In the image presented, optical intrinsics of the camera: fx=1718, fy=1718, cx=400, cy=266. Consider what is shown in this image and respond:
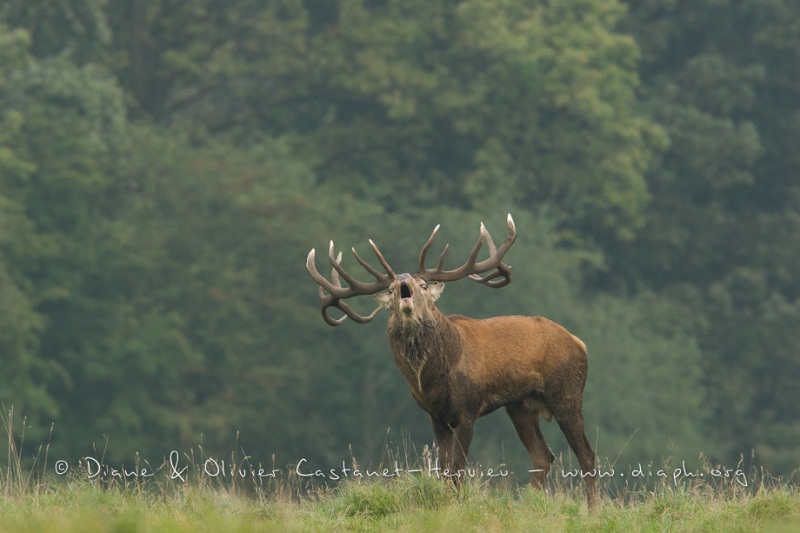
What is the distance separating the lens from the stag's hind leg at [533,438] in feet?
40.8

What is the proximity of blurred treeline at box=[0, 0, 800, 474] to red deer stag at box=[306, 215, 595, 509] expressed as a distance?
1910 centimetres

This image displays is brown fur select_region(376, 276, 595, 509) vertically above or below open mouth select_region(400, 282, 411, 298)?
below

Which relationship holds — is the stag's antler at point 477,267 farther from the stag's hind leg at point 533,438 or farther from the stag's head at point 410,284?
the stag's hind leg at point 533,438

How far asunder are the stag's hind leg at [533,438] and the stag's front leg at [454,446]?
702mm

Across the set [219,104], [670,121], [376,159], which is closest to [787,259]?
[670,121]

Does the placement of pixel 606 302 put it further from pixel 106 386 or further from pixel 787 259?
pixel 106 386

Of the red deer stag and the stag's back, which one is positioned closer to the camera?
the red deer stag

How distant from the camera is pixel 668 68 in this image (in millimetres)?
44469

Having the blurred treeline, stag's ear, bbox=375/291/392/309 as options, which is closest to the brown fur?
stag's ear, bbox=375/291/392/309

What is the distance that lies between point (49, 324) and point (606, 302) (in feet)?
41.8

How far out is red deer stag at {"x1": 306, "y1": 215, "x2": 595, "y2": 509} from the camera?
11.8 metres

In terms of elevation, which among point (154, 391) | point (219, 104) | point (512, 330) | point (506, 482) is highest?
point (219, 104)

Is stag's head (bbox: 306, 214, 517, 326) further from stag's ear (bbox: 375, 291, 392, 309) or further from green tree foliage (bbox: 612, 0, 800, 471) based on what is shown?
green tree foliage (bbox: 612, 0, 800, 471)

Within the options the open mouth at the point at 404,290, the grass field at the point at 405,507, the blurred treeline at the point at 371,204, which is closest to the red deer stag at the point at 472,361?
the open mouth at the point at 404,290
